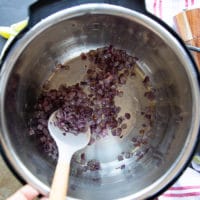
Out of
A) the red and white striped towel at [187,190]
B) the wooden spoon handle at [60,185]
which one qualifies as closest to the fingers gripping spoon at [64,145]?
the wooden spoon handle at [60,185]

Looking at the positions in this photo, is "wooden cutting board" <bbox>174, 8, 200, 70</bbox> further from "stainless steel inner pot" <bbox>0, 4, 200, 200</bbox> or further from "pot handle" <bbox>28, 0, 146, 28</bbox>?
"pot handle" <bbox>28, 0, 146, 28</bbox>

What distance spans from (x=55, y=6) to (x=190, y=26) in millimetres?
323

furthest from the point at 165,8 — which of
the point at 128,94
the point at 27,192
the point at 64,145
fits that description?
the point at 27,192

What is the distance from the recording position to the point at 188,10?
99cm

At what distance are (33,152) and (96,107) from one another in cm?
18

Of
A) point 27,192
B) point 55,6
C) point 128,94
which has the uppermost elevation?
point 55,6

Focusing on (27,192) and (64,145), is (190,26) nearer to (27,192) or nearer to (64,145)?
(64,145)

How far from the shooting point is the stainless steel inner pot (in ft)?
2.70

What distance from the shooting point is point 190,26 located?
988 millimetres

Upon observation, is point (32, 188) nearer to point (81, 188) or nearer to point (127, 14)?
point (81, 188)

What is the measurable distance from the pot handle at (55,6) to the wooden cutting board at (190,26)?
0.63 ft

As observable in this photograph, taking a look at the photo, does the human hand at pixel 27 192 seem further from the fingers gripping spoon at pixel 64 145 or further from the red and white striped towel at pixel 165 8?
the red and white striped towel at pixel 165 8

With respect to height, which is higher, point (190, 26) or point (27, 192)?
point (190, 26)

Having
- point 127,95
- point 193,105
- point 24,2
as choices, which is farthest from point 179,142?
point 24,2
